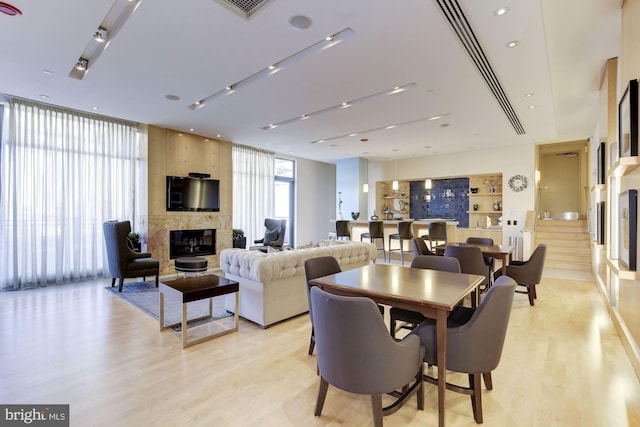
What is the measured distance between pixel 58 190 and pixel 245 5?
5.24 meters

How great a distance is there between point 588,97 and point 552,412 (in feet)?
18.2

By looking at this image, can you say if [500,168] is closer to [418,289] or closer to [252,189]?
[252,189]

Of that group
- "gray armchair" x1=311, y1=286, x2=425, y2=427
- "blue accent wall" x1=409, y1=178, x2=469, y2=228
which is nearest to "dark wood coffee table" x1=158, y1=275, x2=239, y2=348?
"gray armchair" x1=311, y1=286, x2=425, y2=427

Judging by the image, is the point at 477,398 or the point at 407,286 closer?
the point at 477,398

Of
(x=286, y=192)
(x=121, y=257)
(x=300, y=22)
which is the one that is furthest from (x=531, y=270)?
(x=286, y=192)

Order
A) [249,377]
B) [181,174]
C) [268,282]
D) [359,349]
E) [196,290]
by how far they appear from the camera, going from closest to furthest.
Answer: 1. [359,349]
2. [249,377]
3. [196,290]
4. [268,282]
5. [181,174]

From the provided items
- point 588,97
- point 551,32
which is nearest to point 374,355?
point 551,32

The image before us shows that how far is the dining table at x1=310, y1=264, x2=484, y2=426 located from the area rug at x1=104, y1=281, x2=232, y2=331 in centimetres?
222

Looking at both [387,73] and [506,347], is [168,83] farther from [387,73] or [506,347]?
[506,347]

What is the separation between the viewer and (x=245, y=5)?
9.15 ft

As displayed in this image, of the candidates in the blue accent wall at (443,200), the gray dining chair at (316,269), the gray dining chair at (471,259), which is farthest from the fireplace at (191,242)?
the blue accent wall at (443,200)

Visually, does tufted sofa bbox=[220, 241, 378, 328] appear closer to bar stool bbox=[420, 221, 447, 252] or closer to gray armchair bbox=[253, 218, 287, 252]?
gray armchair bbox=[253, 218, 287, 252]

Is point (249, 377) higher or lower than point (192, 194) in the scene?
lower

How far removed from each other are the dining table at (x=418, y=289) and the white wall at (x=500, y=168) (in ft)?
23.4
